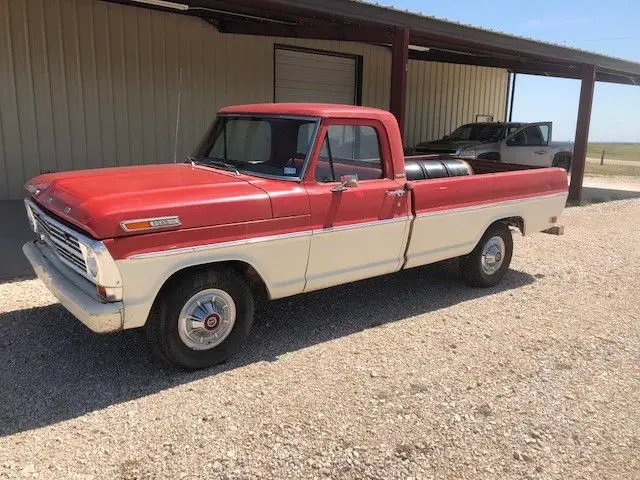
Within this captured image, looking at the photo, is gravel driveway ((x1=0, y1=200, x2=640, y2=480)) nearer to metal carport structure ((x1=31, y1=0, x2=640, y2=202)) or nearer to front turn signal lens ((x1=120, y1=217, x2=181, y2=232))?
front turn signal lens ((x1=120, y1=217, x2=181, y2=232))

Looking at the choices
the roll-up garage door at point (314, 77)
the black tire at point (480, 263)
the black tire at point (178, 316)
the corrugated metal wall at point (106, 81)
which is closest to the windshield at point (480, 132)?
the roll-up garage door at point (314, 77)

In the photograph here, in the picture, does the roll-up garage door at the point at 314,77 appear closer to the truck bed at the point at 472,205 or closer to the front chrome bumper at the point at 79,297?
the truck bed at the point at 472,205

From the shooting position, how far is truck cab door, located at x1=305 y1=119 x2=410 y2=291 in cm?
434

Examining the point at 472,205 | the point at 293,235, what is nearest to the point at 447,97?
the point at 472,205

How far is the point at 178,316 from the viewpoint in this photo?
3.78 meters

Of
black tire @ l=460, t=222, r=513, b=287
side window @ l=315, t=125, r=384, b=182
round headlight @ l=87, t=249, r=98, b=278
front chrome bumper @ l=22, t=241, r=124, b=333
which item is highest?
side window @ l=315, t=125, r=384, b=182

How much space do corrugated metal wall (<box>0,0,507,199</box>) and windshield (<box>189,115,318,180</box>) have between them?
550 centimetres

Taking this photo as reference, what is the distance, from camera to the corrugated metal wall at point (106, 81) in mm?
8953

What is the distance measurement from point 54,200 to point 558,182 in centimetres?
528

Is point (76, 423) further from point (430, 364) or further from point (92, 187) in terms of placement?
point (430, 364)

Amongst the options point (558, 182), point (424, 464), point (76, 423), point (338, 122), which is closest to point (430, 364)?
point (424, 464)

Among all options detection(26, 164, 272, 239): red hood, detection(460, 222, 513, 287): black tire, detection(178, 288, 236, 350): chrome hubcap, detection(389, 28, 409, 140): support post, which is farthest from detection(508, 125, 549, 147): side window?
detection(178, 288, 236, 350): chrome hubcap

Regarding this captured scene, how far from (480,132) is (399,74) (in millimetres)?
6156

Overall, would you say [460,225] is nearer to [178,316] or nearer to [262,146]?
[262,146]
